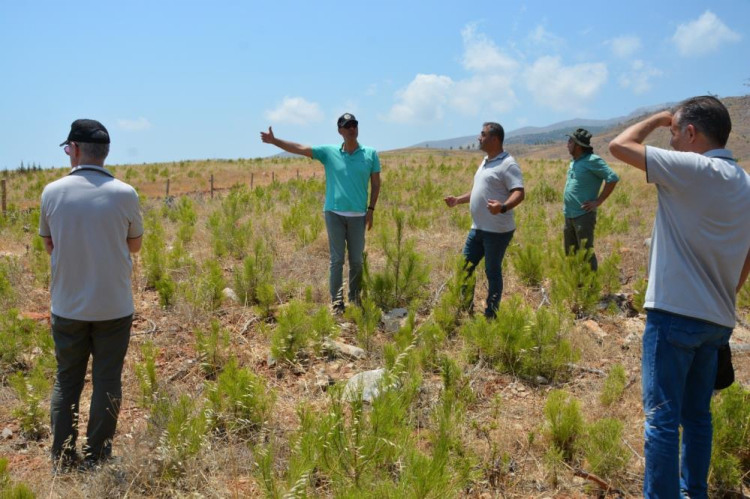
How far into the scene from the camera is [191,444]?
2.56m

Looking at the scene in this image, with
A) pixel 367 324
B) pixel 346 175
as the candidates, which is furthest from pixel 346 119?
pixel 367 324

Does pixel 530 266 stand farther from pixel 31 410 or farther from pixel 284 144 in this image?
pixel 31 410

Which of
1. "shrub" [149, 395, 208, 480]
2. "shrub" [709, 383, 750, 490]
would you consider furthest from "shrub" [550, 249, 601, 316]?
"shrub" [149, 395, 208, 480]

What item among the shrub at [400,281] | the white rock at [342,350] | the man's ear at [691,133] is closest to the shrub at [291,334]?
the white rock at [342,350]

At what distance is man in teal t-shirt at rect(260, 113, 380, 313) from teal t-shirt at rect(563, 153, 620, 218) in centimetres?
204

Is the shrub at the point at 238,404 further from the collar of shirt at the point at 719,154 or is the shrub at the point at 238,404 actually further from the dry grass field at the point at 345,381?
the collar of shirt at the point at 719,154

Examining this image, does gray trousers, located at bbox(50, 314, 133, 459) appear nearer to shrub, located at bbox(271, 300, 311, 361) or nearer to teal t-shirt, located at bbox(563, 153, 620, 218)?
shrub, located at bbox(271, 300, 311, 361)

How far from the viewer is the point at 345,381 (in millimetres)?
3029

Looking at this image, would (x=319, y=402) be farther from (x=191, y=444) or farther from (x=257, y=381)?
(x=191, y=444)

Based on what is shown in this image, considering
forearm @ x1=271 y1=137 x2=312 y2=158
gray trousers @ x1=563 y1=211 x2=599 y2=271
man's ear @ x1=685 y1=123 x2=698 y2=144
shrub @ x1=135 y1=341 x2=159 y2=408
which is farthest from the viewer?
gray trousers @ x1=563 y1=211 x2=599 y2=271

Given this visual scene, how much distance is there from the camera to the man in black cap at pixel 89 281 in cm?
268

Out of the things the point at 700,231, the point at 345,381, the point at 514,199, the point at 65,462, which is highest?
the point at 514,199

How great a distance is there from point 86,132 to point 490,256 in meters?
3.17

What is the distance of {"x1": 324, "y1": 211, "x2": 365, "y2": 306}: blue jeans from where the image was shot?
15.8 feet
